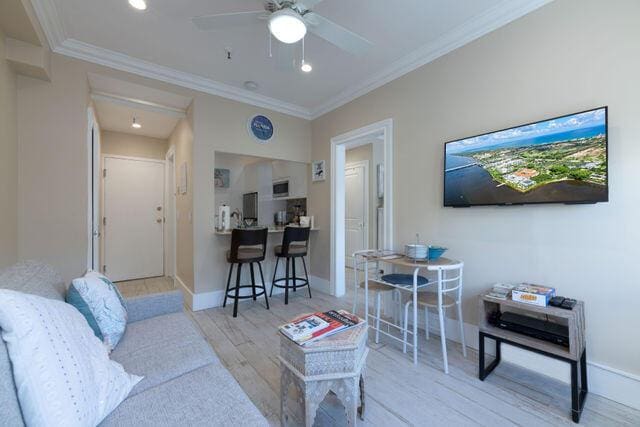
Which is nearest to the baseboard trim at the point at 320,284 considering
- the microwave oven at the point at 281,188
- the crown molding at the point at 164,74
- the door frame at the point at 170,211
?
the microwave oven at the point at 281,188

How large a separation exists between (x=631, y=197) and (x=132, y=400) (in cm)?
271

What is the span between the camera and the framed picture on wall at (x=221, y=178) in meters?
4.61

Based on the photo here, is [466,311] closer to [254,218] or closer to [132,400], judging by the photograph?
[132,400]

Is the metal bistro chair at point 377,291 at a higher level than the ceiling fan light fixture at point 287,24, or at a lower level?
lower

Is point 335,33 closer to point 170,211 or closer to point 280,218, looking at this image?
point 280,218

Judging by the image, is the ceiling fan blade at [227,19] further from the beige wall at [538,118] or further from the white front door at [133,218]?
the white front door at [133,218]

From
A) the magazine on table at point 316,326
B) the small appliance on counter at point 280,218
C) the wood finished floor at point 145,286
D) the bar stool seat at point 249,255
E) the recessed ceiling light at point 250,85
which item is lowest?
the wood finished floor at point 145,286

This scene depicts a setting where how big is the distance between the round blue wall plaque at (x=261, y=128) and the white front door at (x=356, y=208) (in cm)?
225

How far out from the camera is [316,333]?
140 centimetres

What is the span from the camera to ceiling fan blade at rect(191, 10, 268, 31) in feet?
5.58

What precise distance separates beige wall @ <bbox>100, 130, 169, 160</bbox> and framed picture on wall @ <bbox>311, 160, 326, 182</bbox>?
2.68 m

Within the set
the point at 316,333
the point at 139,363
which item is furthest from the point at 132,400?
the point at 316,333

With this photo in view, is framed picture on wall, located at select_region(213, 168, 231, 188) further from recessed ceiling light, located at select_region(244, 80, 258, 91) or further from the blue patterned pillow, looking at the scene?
the blue patterned pillow

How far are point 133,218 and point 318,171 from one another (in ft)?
10.5
